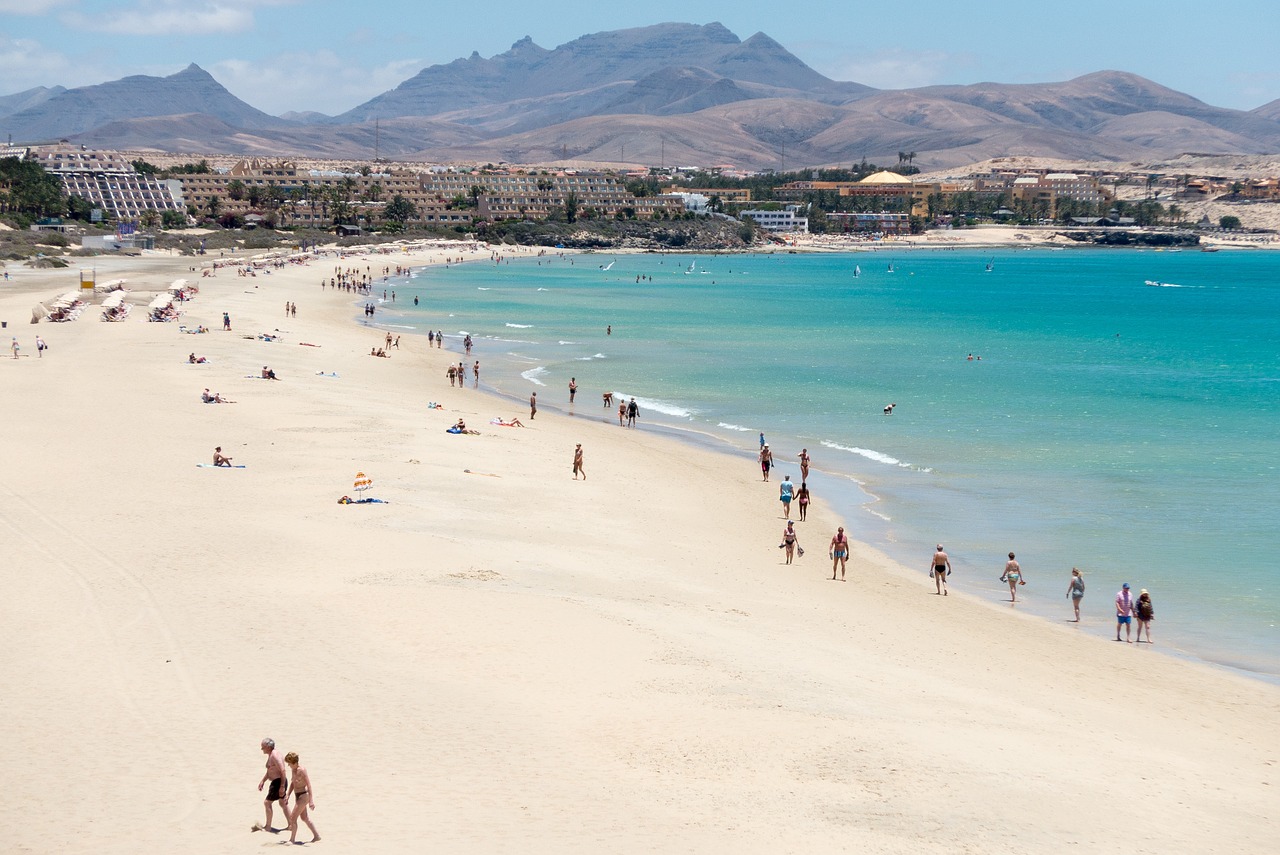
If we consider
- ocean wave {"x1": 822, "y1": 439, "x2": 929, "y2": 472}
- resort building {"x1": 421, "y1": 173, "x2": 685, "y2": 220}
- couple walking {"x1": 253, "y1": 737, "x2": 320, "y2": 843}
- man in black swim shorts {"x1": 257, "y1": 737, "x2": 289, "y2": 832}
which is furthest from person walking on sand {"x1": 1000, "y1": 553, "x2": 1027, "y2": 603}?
resort building {"x1": 421, "y1": 173, "x2": 685, "y2": 220}

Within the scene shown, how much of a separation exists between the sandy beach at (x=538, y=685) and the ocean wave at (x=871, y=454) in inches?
226

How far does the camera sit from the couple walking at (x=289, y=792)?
30.8 feet

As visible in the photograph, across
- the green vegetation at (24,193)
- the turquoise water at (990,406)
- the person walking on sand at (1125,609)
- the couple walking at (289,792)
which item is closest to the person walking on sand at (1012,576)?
the turquoise water at (990,406)

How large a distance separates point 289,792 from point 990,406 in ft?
109

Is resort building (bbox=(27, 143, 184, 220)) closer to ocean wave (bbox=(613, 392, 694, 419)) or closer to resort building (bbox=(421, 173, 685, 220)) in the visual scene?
resort building (bbox=(421, 173, 685, 220))

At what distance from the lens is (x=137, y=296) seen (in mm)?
62250

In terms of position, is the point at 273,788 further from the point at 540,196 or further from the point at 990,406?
the point at 540,196

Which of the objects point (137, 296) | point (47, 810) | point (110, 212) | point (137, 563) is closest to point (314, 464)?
point (137, 563)

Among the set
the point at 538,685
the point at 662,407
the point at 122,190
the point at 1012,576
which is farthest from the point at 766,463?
the point at 122,190

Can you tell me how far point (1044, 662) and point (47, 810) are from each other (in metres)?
11.5

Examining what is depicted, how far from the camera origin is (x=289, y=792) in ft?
31.4

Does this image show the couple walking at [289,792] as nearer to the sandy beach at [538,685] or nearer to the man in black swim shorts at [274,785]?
the man in black swim shorts at [274,785]

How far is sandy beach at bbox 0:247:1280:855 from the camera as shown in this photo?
10.1m

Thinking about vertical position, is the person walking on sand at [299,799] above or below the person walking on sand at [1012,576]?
above
